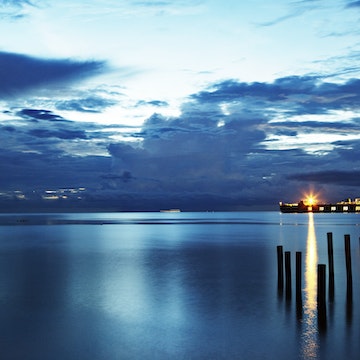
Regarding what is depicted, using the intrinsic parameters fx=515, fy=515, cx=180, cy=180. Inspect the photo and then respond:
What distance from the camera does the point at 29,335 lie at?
61.5 feet

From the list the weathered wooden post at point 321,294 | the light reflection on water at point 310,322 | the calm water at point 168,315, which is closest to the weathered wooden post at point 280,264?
the calm water at point 168,315

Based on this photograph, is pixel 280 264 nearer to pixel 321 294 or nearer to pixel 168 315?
pixel 321 294

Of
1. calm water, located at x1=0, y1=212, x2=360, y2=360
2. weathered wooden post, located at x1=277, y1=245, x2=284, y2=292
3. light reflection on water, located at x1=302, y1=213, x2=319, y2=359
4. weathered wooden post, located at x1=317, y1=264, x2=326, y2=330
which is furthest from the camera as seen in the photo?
weathered wooden post, located at x1=277, y1=245, x2=284, y2=292

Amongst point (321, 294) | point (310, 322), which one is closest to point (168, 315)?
point (310, 322)

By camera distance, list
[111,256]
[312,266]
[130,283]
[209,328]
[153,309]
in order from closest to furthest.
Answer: [209,328] → [153,309] → [130,283] → [312,266] → [111,256]

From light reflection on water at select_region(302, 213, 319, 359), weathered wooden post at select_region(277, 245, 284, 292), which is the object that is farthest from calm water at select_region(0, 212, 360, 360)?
weathered wooden post at select_region(277, 245, 284, 292)

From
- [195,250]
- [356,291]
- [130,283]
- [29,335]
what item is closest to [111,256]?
[195,250]

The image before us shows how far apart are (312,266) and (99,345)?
26.1 metres

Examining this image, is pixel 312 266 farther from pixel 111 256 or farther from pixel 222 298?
pixel 111 256

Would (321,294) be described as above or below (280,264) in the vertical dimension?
below

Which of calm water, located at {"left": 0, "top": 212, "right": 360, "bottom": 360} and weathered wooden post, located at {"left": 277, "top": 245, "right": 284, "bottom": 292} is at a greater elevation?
weathered wooden post, located at {"left": 277, "top": 245, "right": 284, "bottom": 292}

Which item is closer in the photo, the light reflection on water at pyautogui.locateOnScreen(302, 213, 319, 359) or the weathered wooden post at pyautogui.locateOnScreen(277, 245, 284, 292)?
the light reflection on water at pyautogui.locateOnScreen(302, 213, 319, 359)

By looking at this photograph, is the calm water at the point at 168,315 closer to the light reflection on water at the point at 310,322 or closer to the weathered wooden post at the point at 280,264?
the light reflection on water at the point at 310,322

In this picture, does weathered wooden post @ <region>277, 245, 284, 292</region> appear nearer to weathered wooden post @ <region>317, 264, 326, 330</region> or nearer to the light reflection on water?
the light reflection on water
